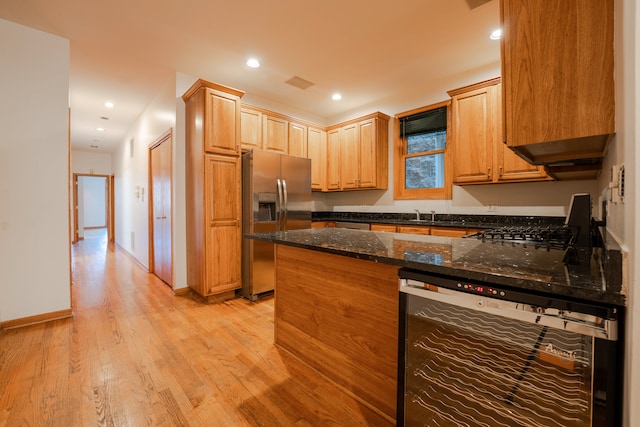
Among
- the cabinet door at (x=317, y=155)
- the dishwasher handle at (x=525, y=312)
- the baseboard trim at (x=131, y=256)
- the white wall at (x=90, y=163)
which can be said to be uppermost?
the white wall at (x=90, y=163)

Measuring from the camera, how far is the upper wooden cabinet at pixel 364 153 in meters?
4.39

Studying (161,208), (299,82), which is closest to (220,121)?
(299,82)

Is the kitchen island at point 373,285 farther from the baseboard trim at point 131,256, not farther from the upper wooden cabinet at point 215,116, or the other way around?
the baseboard trim at point 131,256

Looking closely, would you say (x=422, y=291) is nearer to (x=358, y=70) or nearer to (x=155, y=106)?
(x=358, y=70)

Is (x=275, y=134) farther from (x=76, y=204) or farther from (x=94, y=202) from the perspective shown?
(x=94, y=202)

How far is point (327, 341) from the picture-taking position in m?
1.76

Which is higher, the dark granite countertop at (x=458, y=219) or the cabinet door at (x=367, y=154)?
the cabinet door at (x=367, y=154)

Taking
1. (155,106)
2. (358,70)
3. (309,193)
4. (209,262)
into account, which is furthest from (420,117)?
(155,106)

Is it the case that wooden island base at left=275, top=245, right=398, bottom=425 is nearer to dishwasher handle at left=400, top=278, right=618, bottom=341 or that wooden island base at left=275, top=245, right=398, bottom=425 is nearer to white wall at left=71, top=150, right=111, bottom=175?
dishwasher handle at left=400, top=278, right=618, bottom=341

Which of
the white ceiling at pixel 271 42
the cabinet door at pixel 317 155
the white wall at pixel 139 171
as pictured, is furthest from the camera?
the cabinet door at pixel 317 155

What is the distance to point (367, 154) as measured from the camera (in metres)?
4.47

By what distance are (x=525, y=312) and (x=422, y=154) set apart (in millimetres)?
3614

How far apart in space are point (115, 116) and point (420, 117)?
5.51 meters

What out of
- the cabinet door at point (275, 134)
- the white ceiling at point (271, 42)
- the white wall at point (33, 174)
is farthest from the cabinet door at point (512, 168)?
the white wall at point (33, 174)
